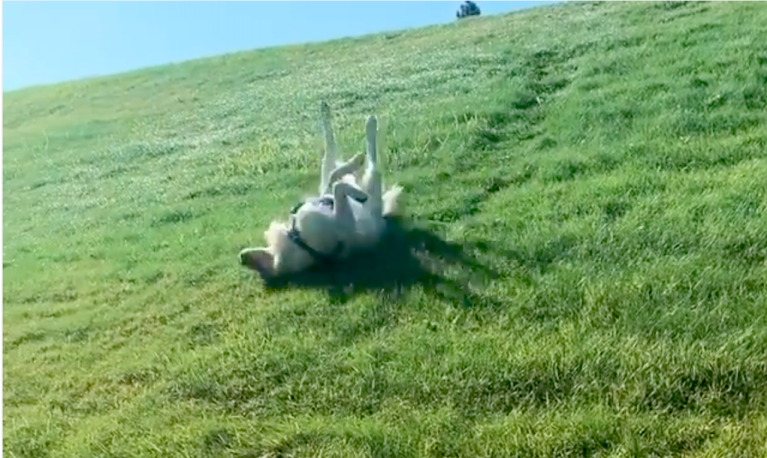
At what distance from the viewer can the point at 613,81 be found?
7.61m

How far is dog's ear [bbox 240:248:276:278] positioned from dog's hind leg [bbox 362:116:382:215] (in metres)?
0.62

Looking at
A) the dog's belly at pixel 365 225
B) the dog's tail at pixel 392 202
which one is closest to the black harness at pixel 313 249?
the dog's belly at pixel 365 225

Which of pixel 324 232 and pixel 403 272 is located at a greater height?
pixel 324 232

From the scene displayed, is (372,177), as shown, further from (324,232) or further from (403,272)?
(403,272)

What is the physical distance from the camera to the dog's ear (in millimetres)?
5395

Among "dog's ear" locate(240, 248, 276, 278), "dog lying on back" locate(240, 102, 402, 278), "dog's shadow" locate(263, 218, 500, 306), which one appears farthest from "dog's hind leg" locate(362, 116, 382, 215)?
"dog's ear" locate(240, 248, 276, 278)

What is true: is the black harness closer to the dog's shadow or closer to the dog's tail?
the dog's shadow

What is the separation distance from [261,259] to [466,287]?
1.27 m

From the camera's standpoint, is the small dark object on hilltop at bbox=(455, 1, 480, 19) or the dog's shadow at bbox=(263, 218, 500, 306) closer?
the dog's shadow at bbox=(263, 218, 500, 306)

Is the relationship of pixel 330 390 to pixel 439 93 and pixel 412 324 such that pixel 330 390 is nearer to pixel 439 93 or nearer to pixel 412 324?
pixel 412 324

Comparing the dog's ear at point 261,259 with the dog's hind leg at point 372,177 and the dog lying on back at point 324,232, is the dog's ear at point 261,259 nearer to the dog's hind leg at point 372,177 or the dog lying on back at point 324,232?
the dog lying on back at point 324,232

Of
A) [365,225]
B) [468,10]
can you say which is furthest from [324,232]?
[468,10]

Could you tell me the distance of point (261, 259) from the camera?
542 centimetres

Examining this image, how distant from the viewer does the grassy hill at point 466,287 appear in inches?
142
